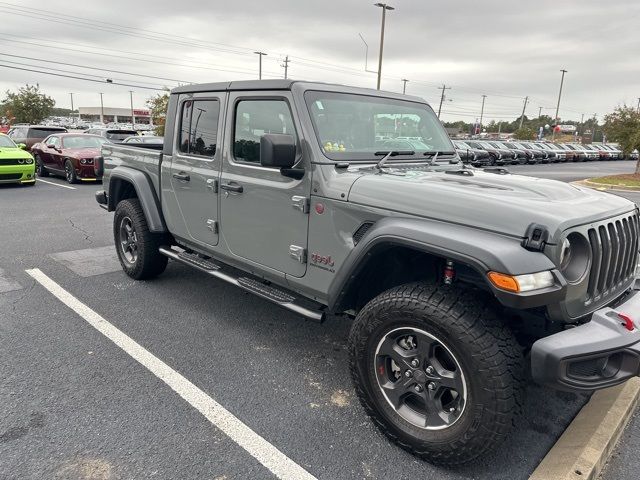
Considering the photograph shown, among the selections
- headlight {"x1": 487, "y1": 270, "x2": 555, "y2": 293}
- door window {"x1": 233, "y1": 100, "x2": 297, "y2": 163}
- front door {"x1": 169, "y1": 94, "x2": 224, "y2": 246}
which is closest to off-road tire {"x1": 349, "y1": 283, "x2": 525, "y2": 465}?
headlight {"x1": 487, "y1": 270, "x2": 555, "y2": 293}

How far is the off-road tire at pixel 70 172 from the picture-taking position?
13227mm

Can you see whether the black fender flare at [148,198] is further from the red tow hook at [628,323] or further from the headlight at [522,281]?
the red tow hook at [628,323]

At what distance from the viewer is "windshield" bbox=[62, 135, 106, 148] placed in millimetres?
13758

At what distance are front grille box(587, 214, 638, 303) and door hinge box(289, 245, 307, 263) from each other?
1630 mm

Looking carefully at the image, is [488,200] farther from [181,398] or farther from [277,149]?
[181,398]

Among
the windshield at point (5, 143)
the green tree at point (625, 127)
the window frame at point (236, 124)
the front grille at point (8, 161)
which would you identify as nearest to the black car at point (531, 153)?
the green tree at point (625, 127)

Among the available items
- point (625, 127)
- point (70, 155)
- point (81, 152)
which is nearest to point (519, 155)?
point (625, 127)

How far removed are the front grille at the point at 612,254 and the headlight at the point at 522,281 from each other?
40 centimetres

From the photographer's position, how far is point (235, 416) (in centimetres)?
→ 284

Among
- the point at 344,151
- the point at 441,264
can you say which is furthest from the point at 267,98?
the point at 441,264

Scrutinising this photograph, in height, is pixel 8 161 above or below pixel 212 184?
below

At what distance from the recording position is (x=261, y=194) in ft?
11.1

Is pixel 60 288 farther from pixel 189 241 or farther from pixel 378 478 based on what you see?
pixel 378 478

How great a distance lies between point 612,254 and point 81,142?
47.6 feet
